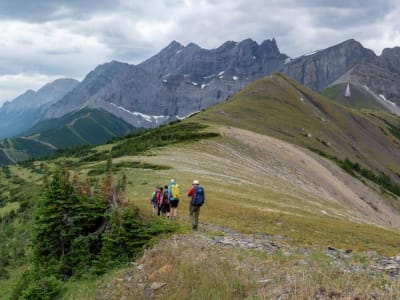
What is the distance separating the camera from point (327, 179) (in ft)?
268

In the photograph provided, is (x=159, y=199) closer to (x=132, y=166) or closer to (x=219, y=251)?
(x=219, y=251)

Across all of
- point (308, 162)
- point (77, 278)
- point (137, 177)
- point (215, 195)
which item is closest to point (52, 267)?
point (77, 278)

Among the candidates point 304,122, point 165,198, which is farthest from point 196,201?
point 304,122

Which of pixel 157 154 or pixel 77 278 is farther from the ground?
pixel 157 154

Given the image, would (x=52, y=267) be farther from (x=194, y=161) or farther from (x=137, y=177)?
(x=194, y=161)

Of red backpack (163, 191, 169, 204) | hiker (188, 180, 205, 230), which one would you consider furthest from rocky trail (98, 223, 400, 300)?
red backpack (163, 191, 169, 204)

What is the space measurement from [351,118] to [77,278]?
192 metres

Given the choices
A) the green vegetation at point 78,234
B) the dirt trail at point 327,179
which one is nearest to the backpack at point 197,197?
the green vegetation at point 78,234

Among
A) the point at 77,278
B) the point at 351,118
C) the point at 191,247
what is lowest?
the point at 77,278

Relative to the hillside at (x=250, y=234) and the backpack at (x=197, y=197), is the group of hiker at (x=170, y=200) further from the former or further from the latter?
the hillside at (x=250, y=234)

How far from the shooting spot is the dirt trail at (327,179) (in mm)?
73750

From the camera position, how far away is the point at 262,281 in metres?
13.9

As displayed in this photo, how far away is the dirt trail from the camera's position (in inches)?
2904

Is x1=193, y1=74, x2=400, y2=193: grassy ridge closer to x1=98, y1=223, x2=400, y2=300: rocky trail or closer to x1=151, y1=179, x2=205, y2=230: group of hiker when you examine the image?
x1=151, y1=179, x2=205, y2=230: group of hiker
